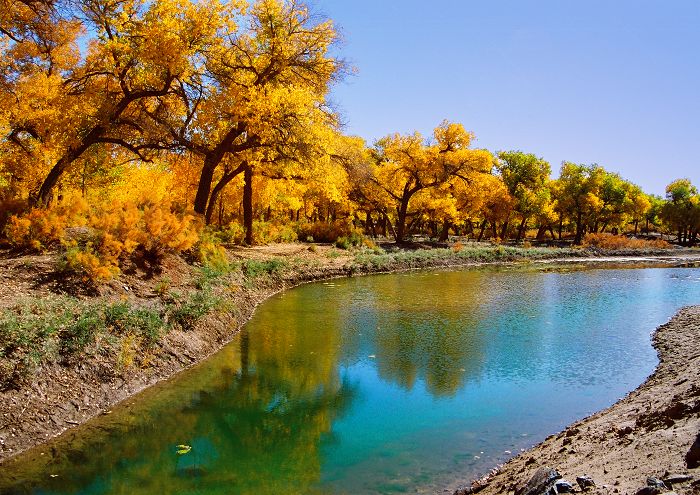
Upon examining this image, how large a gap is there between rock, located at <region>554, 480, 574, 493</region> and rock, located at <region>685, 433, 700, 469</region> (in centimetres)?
97

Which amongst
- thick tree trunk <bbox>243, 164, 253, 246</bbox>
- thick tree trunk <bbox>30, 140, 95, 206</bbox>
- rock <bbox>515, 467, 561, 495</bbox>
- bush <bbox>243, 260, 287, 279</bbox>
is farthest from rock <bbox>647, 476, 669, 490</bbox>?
thick tree trunk <bbox>243, 164, 253, 246</bbox>

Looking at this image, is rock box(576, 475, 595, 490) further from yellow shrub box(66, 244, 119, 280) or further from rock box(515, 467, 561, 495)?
yellow shrub box(66, 244, 119, 280)

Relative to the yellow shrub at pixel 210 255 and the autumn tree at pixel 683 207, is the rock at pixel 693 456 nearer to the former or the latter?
the yellow shrub at pixel 210 255

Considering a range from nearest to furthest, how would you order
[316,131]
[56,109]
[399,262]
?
[56,109], [316,131], [399,262]

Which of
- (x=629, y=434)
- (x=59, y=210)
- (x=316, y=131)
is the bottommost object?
(x=629, y=434)

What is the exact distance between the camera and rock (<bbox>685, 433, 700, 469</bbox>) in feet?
14.9

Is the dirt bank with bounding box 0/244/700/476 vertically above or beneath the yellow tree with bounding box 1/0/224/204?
beneath

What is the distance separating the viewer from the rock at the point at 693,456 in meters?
4.54

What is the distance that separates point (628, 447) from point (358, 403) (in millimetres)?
5375

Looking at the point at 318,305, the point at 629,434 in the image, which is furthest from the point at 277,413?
the point at 318,305

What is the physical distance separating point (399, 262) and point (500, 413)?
77.9 ft

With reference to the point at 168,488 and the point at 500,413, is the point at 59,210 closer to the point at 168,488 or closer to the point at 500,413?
the point at 168,488

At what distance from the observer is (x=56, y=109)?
20141mm

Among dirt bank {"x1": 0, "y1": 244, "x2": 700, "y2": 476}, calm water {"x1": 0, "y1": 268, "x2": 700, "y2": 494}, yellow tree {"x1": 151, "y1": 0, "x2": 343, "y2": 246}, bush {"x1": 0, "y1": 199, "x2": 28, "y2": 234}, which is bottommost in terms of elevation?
calm water {"x1": 0, "y1": 268, "x2": 700, "y2": 494}
